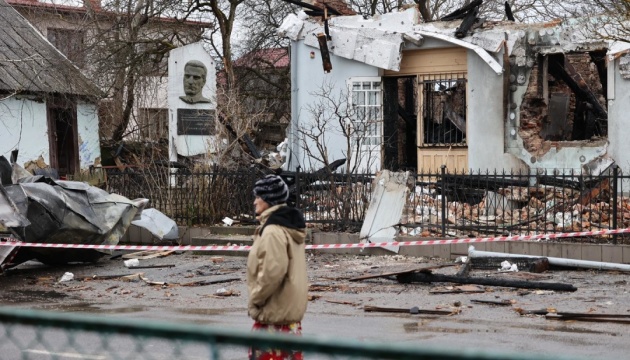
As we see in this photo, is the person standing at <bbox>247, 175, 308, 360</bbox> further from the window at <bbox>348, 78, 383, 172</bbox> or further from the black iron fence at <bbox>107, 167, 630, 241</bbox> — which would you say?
the window at <bbox>348, 78, 383, 172</bbox>

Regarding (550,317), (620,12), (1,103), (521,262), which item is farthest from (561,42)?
(1,103)

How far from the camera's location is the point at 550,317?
33.2 ft

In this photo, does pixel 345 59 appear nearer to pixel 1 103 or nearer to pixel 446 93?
pixel 446 93

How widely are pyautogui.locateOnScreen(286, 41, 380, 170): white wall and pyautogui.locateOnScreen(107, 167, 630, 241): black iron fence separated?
5516 mm

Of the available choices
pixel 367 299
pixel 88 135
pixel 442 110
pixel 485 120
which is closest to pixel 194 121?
pixel 442 110

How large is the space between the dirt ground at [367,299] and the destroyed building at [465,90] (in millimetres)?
6762

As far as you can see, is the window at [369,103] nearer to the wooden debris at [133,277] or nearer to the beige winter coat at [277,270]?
the wooden debris at [133,277]

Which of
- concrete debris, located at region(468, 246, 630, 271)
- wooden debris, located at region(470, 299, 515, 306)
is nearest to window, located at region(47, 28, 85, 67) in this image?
concrete debris, located at region(468, 246, 630, 271)

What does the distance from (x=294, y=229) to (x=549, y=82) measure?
1881 cm

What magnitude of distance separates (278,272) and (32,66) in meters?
21.3

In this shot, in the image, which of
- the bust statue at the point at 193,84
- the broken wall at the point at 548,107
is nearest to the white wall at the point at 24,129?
the bust statue at the point at 193,84

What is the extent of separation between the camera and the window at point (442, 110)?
2344cm

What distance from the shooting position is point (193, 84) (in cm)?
2331

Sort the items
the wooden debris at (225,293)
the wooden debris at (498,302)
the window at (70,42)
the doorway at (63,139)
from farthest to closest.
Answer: the window at (70,42) < the doorway at (63,139) < the wooden debris at (225,293) < the wooden debris at (498,302)
